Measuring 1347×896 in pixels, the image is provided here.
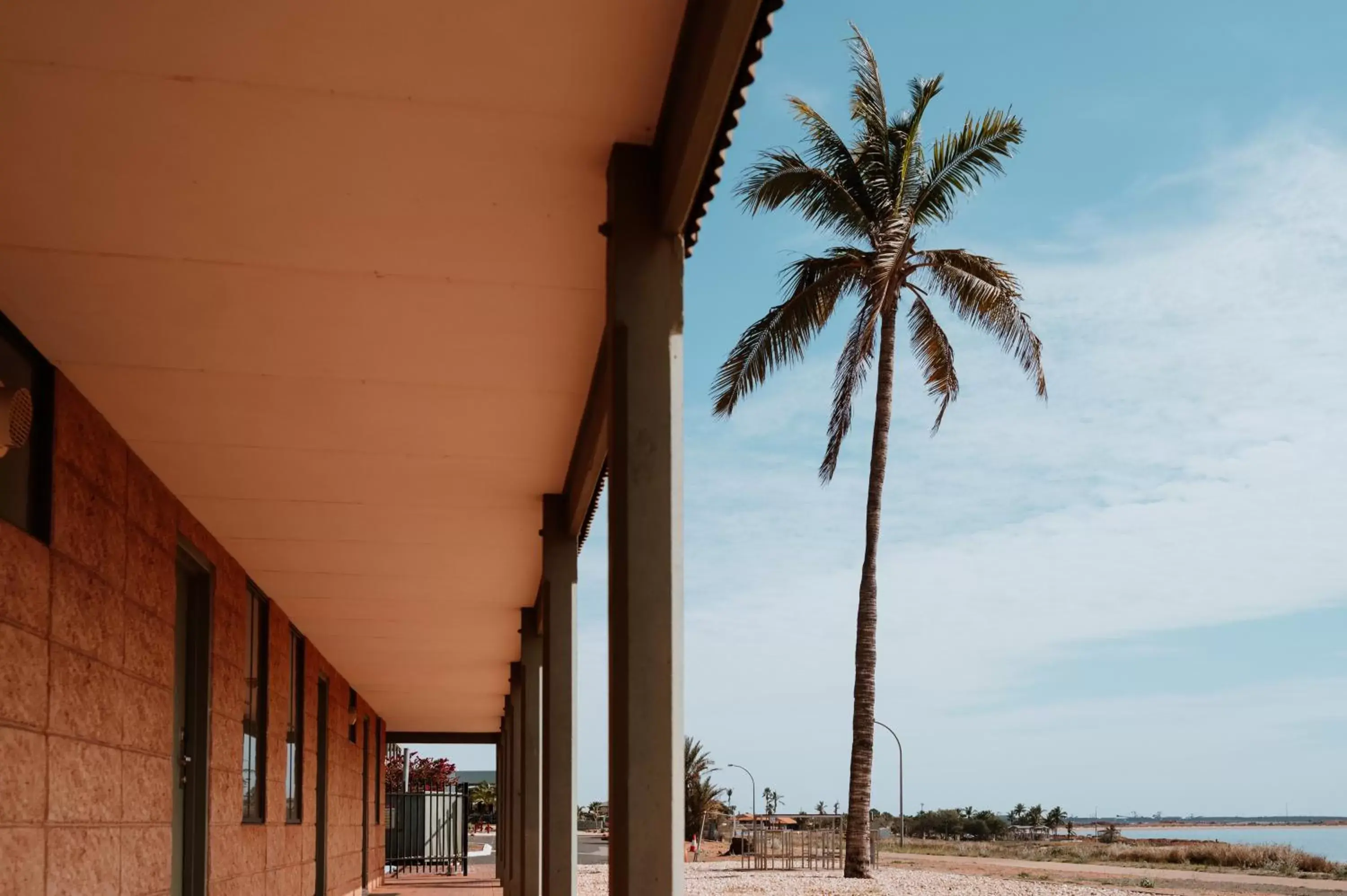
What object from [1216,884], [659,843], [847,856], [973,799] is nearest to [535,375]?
[659,843]

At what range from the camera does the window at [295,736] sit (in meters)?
11.8

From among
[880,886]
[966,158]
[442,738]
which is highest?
[966,158]

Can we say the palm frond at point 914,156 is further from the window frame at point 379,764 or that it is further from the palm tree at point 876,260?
the window frame at point 379,764

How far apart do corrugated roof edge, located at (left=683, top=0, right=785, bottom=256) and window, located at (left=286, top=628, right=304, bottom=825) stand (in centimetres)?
870

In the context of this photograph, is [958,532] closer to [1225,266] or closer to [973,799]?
[1225,266]

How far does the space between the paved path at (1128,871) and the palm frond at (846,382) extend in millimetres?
10202

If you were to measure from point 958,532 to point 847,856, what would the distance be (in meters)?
36.0

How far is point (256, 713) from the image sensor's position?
10.2 metres

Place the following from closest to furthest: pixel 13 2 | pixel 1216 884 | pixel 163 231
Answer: pixel 13 2 → pixel 163 231 → pixel 1216 884

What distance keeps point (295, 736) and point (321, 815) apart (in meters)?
2.07

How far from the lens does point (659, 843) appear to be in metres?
3.77

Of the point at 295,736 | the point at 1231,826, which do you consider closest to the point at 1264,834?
the point at 1231,826

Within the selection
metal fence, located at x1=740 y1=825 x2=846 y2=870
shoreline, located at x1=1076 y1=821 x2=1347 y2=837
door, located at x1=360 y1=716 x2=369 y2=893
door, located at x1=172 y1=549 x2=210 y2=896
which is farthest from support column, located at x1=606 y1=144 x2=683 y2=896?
shoreline, located at x1=1076 y1=821 x2=1347 y2=837

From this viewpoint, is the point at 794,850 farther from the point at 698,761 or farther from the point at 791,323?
the point at 698,761
